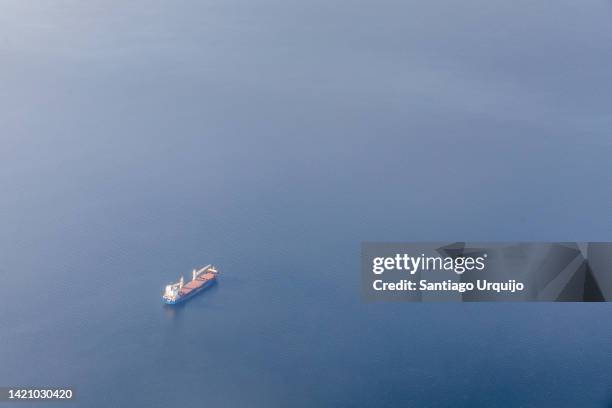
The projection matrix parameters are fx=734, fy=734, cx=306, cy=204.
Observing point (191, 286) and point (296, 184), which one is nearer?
point (191, 286)

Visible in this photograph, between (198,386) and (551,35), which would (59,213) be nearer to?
(198,386)

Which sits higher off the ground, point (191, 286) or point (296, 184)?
point (296, 184)

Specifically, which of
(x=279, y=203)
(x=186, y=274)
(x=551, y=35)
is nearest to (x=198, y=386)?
(x=186, y=274)

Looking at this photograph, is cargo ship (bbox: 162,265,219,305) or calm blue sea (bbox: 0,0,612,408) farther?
cargo ship (bbox: 162,265,219,305)

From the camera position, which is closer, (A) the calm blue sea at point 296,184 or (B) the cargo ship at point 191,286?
(A) the calm blue sea at point 296,184
